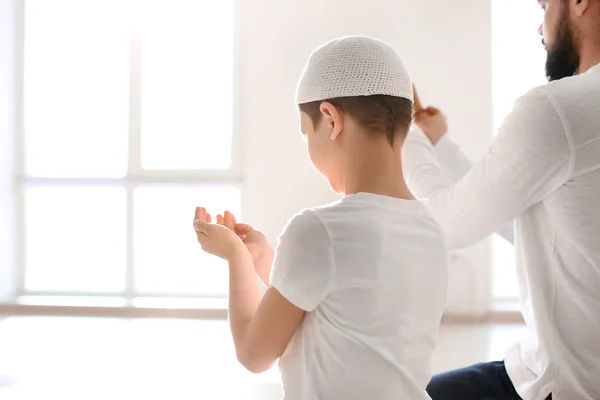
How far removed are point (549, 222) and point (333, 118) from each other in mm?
476

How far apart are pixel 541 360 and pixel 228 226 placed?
61 centimetres

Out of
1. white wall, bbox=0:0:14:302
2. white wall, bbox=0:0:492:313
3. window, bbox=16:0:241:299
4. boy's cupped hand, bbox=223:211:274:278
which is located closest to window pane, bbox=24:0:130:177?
window, bbox=16:0:241:299

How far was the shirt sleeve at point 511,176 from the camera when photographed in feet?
3.77

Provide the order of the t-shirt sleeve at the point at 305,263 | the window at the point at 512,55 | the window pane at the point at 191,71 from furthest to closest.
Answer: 1. the window pane at the point at 191,71
2. the window at the point at 512,55
3. the t-shirt sleeve at the point at 305,263

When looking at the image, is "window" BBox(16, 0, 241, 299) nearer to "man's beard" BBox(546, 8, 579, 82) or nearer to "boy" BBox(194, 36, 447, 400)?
"man's beard" BBox(546, 8, 579, 82)

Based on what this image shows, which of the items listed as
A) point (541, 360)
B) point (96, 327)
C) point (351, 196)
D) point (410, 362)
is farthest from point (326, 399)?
point (96, 327)

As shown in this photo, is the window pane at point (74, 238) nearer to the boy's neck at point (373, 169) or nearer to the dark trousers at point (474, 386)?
the dark trousers at point (474, 386)

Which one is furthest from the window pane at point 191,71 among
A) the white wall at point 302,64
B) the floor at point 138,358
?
the floor at point 138,358

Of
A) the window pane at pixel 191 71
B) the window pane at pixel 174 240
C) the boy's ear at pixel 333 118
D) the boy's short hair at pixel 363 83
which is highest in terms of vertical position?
the window pane at pixel 191 71

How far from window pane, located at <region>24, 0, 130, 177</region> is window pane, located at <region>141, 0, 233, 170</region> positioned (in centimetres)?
21

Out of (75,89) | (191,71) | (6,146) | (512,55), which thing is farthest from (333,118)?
(6,146)

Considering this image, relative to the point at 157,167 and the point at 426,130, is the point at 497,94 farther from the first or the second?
the point at 426,130

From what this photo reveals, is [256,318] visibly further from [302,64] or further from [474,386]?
[302,64]

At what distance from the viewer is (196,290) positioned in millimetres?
4633
